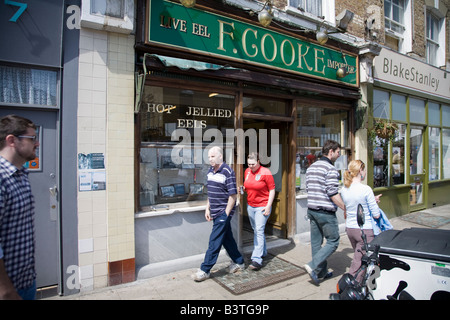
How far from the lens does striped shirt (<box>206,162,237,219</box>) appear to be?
166 inches

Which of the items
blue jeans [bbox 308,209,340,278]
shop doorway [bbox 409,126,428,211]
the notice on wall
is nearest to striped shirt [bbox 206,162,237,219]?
blue jeans [bbox 308,209,340,278]

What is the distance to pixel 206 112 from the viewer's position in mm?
5098

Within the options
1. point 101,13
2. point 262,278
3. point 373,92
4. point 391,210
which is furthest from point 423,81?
point 101,13

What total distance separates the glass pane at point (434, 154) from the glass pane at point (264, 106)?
6.68m

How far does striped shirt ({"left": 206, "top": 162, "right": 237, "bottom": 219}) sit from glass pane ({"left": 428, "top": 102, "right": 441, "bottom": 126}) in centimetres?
877

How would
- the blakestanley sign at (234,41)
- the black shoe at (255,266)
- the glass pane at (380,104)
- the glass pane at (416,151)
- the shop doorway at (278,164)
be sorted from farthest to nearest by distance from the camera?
the glass pane at (416,151)
the glass pane at (380,104)
the shop doorway at (278,164)
the black shoe at (255,266)
the blakestanley sign at (234,41)

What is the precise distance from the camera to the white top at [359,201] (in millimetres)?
3678

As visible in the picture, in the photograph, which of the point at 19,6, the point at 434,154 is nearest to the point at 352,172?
the point at 19,6

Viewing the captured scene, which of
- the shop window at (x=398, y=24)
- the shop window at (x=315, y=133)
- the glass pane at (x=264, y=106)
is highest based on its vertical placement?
the shop window at (x=398, y=24)

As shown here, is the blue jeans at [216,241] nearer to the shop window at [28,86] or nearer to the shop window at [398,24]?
the shop window at [28,86]

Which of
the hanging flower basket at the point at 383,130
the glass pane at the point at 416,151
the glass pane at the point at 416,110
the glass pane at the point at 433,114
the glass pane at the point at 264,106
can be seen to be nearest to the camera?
the glass pane at the point at 264,106

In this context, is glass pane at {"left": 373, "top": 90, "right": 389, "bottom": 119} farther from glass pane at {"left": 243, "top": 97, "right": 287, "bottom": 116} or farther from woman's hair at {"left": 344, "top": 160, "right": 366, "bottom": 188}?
woman's hair at {"left": 344, "top": 160, "right": 366, "bottom": 188}

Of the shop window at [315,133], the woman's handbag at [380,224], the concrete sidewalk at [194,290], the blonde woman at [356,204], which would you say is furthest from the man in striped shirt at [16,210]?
the shop window at [315,133]

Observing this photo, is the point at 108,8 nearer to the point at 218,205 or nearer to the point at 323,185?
the point at 218,205
